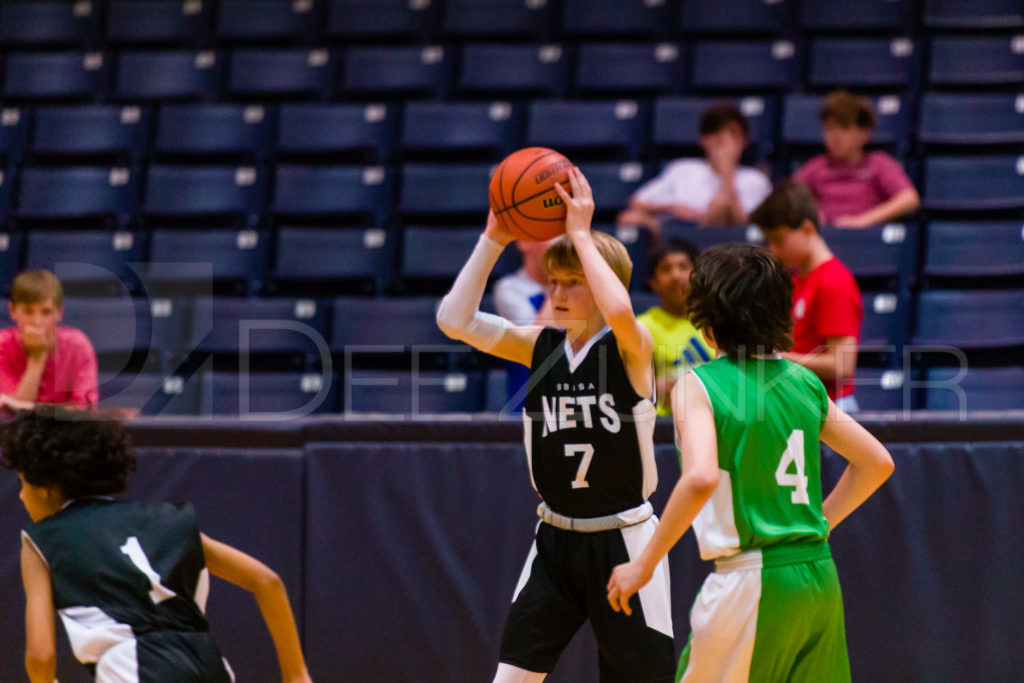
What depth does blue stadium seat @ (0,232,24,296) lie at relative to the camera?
6.76 meters

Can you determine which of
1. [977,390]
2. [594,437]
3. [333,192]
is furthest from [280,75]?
[594,437]

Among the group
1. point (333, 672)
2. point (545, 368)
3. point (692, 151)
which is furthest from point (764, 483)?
point (692, 151)

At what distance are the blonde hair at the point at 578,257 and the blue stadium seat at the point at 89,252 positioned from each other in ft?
15.0

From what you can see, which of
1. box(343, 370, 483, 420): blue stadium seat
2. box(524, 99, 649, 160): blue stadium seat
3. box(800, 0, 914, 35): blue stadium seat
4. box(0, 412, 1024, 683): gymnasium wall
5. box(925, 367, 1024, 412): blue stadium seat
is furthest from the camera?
box(800, 0, 914, 35): blue stadium seat

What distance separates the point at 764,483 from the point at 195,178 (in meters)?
5.65

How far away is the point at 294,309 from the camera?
6.24 m

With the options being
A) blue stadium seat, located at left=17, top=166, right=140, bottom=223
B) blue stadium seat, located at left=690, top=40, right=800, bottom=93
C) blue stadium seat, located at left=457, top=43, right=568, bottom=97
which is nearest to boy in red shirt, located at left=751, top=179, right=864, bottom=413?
blue stadium seat, located at left=690, top=40, right=800, bottom=93

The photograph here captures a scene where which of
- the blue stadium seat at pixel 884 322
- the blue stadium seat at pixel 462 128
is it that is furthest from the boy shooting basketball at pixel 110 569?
the blue stadium seat at pixel 462 128

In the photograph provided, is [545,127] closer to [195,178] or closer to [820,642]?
[195,178]

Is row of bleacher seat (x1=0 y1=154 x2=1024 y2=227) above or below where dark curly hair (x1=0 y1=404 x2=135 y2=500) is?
above

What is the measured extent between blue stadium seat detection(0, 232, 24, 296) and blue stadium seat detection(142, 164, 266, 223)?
851 mm

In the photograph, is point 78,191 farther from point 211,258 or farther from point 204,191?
point 211,258

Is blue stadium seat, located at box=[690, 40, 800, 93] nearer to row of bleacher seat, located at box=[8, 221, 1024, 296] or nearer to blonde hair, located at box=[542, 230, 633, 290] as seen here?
row of bleacher seat, located at box=[8, 221, 1024, 296]

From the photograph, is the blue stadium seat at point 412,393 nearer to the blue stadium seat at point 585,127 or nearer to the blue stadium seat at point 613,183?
the blue stadium seat at point 613,183
